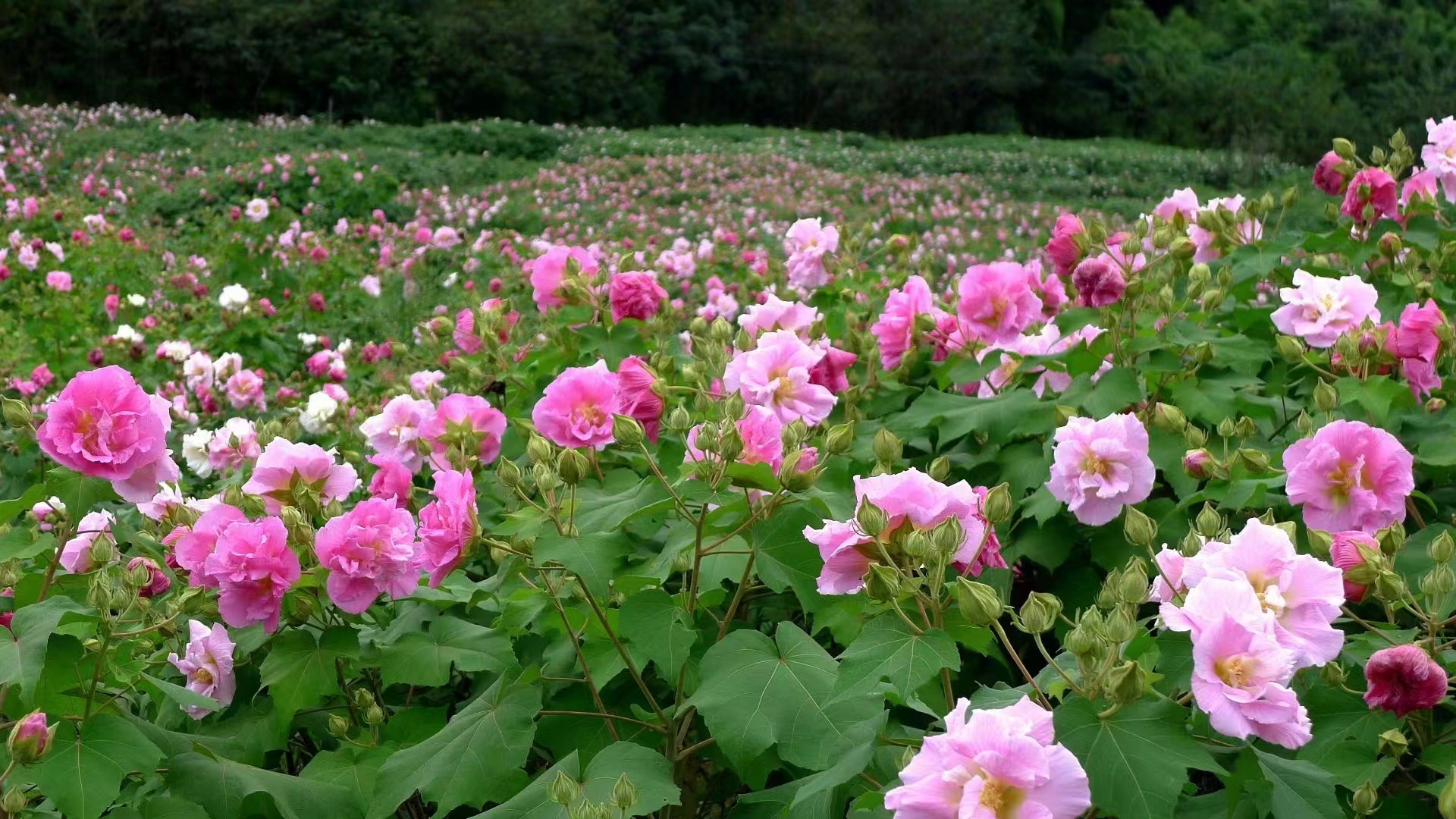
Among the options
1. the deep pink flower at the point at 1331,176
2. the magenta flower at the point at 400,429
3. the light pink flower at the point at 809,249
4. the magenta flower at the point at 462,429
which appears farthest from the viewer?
the light pink flower at the point at 809,249

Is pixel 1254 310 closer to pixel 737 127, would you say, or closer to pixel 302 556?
pixel 302 556

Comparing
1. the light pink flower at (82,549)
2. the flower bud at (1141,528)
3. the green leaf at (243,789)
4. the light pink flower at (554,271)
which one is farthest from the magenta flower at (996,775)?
the light pink flower at (554,271)

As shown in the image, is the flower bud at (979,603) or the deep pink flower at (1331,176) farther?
the deep pink flower at (1331,176)

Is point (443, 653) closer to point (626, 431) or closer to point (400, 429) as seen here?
point (626, 431)

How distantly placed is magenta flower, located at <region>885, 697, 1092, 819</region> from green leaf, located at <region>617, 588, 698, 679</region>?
1.38 ft

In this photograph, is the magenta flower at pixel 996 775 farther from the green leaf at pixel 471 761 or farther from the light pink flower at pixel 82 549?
the light pink flower at pixel 82 549

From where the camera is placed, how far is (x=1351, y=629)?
1523 mm

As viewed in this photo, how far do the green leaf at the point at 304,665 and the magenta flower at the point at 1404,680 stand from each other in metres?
1.00

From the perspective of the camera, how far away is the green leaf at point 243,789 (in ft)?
4.09

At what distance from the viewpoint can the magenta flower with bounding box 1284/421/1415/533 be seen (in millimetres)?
1336

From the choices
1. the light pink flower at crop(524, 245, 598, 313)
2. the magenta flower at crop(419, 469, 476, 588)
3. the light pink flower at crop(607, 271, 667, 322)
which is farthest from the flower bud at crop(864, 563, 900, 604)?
the light pink flower at crop(524, 245, 598, 313)

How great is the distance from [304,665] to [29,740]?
1.07ft

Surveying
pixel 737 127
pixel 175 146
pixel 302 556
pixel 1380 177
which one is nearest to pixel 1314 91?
pixel 737 127

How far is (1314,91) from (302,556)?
81.5ft
